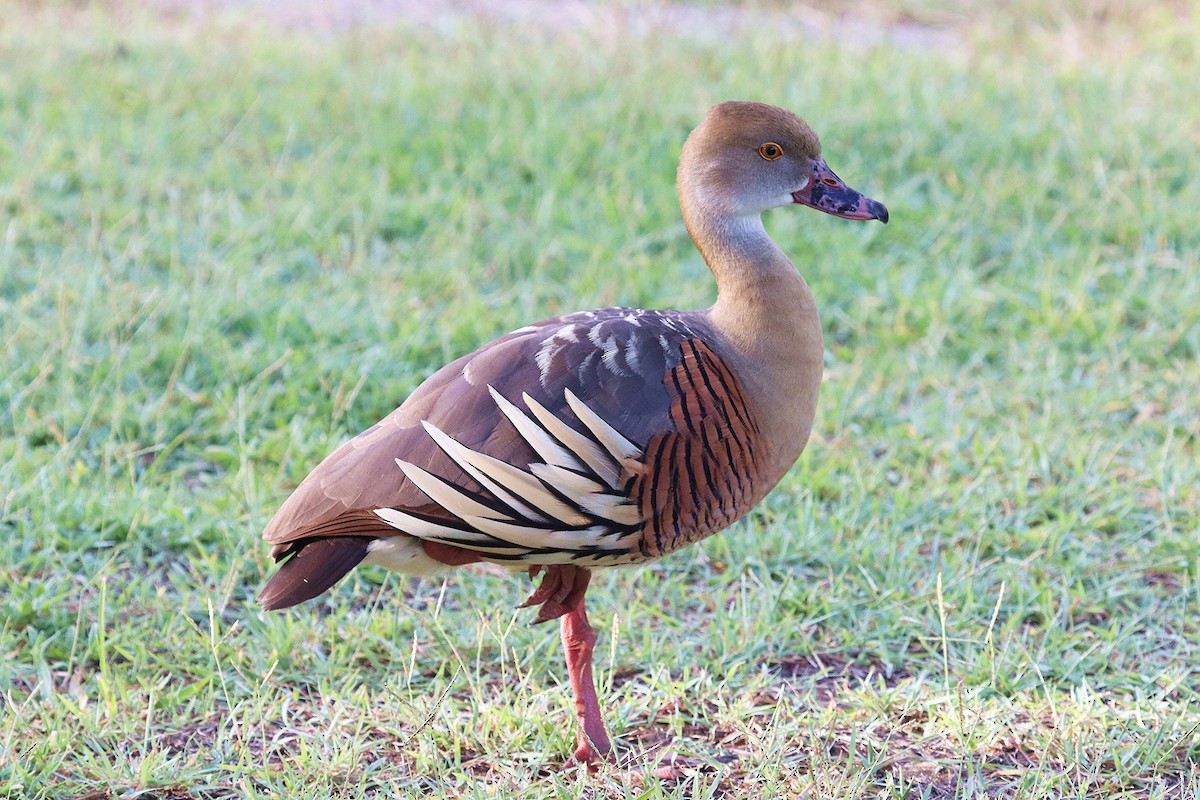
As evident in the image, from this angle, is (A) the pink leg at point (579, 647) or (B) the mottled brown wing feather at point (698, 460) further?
(A) the pink leg at point (579, 647)

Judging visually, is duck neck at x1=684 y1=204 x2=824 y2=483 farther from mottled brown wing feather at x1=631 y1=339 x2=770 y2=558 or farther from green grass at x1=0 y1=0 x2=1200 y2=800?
green grass at x1=0 y1=0 x2=1200 y2=800

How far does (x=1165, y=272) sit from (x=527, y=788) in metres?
3.52

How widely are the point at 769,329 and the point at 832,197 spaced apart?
1.38ft

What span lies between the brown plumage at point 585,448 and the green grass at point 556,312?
0.33 meters

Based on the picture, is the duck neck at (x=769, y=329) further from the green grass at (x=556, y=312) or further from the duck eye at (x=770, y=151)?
the green grass at (x=556, y=312)

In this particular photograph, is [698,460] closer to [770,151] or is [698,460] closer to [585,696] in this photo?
[585,696]

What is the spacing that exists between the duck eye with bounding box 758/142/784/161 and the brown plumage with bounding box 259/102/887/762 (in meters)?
0.01

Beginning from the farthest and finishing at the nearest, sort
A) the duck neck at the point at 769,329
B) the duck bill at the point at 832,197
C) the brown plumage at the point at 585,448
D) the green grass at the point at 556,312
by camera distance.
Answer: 1. the duck bill at the point at 832,197
2. the green grass at the point at 556,312
3. the duck neck at the point at 769,329
4. the brown plumage at the point at 585,448

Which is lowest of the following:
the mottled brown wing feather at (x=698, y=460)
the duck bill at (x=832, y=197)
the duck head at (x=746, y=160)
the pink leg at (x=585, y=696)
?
the pink leg at (x=585, y=696)

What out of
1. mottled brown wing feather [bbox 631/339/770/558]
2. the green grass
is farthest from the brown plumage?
the green grass

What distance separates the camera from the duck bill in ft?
10.2

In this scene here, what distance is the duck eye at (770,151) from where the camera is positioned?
9.92ft

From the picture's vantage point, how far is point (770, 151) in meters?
3.03

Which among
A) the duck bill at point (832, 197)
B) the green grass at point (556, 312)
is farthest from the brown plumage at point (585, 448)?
the green grass at point (556, 312)
